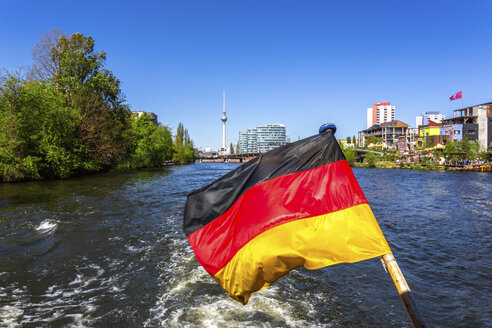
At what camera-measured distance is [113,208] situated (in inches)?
574

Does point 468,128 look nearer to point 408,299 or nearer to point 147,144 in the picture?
point 147,144

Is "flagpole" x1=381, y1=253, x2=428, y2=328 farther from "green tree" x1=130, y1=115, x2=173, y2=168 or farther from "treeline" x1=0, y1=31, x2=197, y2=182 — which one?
"green tree" x1=130, y1=115, x2=173, y2=168

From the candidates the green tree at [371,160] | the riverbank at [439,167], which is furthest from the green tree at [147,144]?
the riverbank at [439,167]

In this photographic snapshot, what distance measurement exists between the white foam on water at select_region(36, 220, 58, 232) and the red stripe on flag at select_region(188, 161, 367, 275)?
10071mm

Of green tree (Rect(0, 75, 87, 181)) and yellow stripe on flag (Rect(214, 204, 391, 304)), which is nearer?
yellow stripe on flag (Rect(214, 204, 391, 304))

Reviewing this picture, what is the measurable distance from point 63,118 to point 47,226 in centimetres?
2570

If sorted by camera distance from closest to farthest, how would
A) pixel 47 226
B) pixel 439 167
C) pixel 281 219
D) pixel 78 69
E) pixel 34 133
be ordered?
pixel 281 219 < pixel 47 226 < pixel 34 133 < pixel 78 69 < pixel 439 167

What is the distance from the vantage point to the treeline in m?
26.9

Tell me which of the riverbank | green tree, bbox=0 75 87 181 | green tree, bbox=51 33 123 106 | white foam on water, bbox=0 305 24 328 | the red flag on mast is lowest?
the riverbank

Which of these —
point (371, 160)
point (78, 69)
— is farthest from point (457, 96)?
point (78, 69)

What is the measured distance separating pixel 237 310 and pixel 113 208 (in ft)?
38.4

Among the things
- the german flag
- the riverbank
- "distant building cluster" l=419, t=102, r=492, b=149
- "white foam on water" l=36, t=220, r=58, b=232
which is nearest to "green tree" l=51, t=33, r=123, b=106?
"white foam on water" l=36, t=220, r=58, b=232

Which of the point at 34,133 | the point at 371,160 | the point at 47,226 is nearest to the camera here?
the point at 47,226

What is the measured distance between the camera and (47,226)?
10.7 meters
